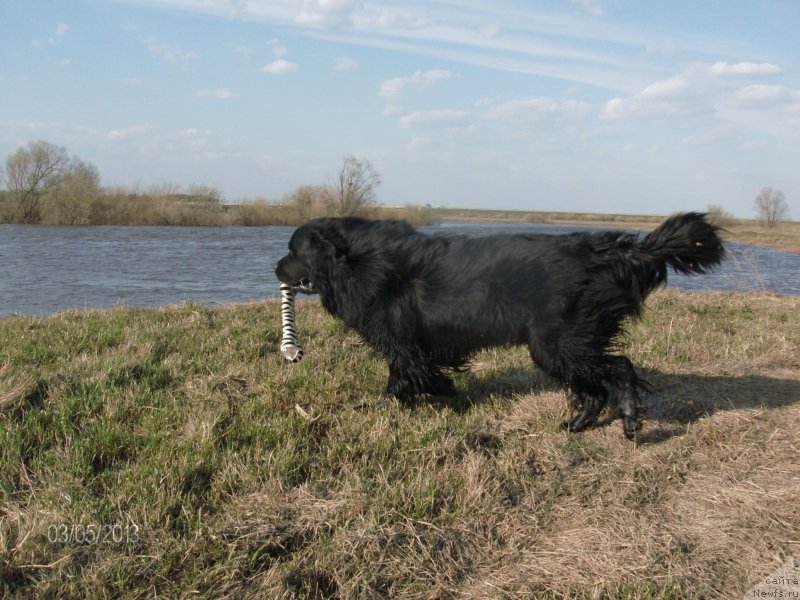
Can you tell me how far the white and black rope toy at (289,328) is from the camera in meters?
4.95

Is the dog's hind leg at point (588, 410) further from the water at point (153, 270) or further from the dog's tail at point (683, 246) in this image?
the water at point (153, 270)

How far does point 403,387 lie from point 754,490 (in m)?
2.23

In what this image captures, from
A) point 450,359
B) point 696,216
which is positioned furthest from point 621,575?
point 696,216

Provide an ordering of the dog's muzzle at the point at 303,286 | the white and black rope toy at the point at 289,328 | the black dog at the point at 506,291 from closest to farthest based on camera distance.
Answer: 1. the black dog at the point at 506,291
2. the dog's muzzle at the point at 303,286
3. the white and black rope toy at the point at 289,328

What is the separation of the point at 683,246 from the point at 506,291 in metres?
1.19

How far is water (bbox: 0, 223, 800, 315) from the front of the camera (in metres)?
12.1

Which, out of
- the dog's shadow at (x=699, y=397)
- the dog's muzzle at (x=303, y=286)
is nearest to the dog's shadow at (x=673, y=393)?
the dog's shadow at (x=699, y=397)

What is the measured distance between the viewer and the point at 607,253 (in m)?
4.07

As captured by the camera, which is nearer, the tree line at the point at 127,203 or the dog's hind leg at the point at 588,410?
the dog's hind leg at the point at 588,410

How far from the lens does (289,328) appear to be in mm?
5152

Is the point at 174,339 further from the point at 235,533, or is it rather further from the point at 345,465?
the point at 235,533

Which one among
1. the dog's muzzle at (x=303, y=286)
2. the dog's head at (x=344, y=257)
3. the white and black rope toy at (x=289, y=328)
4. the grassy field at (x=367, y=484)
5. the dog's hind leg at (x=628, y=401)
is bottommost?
the grassy field at (x=367, y=484)
